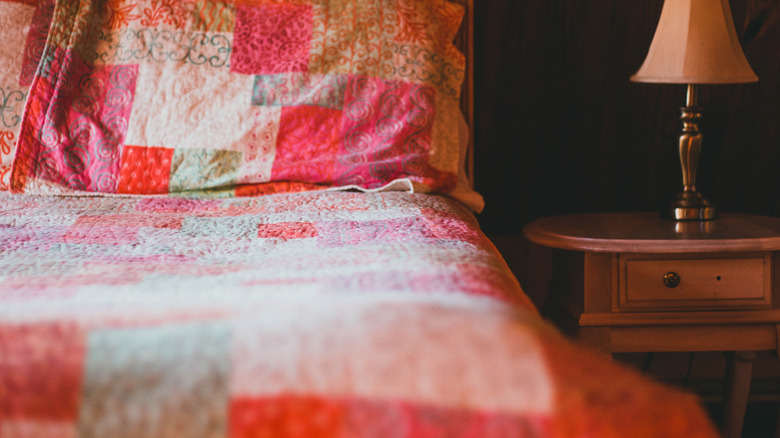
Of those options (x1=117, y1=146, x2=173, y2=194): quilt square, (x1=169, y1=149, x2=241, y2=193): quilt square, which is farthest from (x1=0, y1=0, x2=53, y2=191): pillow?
(x1=169, y1=149, x2=241, y2=193): quilt square

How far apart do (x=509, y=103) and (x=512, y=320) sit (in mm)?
1283

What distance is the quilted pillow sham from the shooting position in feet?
4.27

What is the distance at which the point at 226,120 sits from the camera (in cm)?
133

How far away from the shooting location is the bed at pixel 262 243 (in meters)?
0.47

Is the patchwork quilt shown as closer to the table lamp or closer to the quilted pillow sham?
the quilted pillow sham

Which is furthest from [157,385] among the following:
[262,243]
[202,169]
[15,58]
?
[15,58]

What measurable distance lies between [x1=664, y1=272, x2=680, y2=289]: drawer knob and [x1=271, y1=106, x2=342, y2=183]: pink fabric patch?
27.3 inches

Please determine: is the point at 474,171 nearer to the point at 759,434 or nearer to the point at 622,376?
the point at 759,434

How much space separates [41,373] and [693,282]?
1121 millimetres

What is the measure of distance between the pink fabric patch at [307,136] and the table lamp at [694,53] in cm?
66

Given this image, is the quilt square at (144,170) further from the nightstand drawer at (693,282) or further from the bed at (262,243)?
the nightstand drawer at (693,282)

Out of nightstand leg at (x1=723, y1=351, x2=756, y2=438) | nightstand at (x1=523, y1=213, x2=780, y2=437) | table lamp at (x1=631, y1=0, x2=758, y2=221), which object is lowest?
nightstand leg at (x1=723, y1=351, x2=756, y2=438)

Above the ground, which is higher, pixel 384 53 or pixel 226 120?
pixel 384 53

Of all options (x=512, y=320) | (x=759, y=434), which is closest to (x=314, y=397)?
(x=512, y=320)
